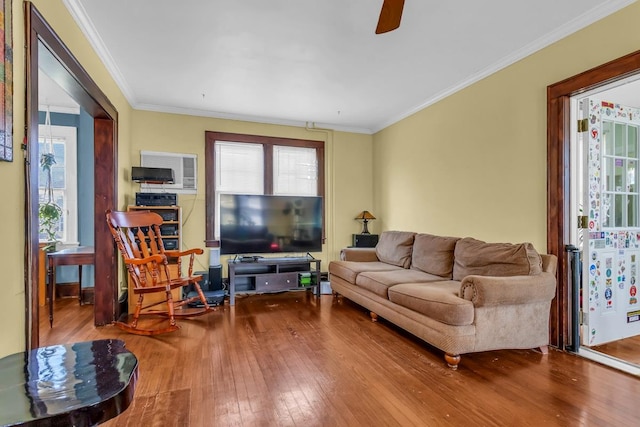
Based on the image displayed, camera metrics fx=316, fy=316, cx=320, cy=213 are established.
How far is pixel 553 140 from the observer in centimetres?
254

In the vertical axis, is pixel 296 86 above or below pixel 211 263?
above

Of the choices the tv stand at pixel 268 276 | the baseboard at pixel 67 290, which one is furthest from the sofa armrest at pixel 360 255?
the baseboard at pixel 67 290

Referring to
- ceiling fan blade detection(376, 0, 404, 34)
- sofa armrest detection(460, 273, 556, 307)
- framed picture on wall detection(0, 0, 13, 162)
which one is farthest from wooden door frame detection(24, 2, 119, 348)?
sofa armrest detection(460, 273, 556, 307)

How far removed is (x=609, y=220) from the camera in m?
2.66

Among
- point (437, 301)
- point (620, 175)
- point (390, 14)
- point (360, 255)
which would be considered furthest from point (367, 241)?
point (390, 14)

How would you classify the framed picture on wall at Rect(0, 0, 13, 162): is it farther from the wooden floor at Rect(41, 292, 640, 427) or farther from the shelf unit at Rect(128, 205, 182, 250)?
the shelf unit at Rect(128, 205, 182, 250)

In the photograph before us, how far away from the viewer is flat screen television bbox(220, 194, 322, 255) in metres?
4.07

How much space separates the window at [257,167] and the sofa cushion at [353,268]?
4.62 feet

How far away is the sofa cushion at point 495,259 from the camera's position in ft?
8.00

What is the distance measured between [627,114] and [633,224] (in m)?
0.98

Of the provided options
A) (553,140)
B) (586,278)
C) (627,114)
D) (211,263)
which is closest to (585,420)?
(586,278)

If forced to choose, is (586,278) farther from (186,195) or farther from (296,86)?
(186,195)

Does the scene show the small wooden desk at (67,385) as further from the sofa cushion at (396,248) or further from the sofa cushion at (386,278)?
the sofa cushion at (396,248)

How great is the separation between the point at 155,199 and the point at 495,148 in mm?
3709
